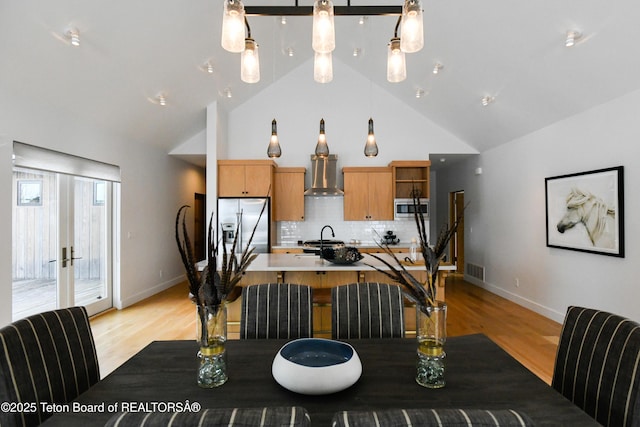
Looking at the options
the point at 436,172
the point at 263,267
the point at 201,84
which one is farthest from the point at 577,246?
the point at 201,84

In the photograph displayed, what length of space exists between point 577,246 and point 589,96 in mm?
1726

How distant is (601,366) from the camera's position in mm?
1149

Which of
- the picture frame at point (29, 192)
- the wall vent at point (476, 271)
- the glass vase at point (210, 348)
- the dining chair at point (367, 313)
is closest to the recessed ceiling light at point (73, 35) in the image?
the picture frame at point (29, 192)

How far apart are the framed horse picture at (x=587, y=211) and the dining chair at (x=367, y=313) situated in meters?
3.01

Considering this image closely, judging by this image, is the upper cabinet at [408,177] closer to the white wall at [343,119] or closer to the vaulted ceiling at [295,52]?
the white wall at [343,119]

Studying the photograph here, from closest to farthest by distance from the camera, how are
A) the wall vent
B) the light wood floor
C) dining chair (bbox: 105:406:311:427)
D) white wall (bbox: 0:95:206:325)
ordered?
dining chair (bbox: 105:406:311:427), white wall (bbox: 0:95:206:325), the light wood floor, the wall vent

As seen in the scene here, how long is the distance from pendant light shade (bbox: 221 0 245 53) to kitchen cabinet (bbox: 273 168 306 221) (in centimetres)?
415

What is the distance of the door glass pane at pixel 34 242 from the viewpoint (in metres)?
3.23

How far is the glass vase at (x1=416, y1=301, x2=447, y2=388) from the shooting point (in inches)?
44.8

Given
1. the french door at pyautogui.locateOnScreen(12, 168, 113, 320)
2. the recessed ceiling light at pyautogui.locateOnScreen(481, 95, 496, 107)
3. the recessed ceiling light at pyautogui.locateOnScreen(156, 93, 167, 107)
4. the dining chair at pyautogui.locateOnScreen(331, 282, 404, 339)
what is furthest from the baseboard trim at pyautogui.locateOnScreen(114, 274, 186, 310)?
the recessed ceiling light at pyautogui.locateOnScreen(481, 95, 496, 107)

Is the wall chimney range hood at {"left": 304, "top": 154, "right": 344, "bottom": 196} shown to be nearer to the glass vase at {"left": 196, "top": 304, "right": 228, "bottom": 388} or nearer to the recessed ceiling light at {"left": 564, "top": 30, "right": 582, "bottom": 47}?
the recessed ceiling light at {"left": 564, "top": 30, "right": 582, "bottom": 47}

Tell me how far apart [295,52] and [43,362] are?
538 centimetres

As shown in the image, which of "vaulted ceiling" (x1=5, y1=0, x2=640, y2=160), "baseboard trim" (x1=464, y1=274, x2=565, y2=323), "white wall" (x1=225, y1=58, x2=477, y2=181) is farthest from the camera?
"white wall" (x1=225, y1=58, x2=477, y2=181)

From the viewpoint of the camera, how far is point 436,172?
26.8 feet
